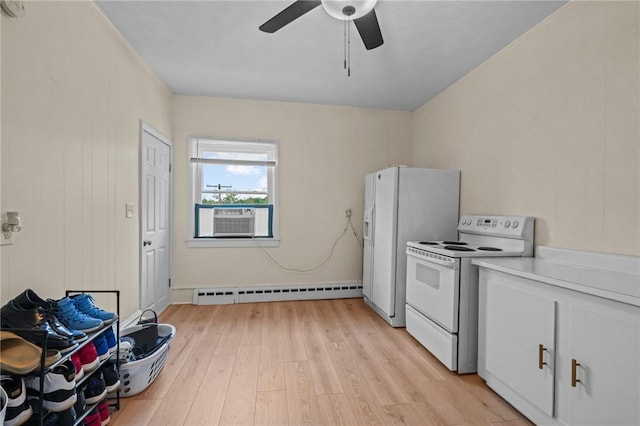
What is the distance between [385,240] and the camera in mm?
3189

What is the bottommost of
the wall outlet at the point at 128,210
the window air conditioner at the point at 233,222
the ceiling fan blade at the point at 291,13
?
the window air conditioner at the point at 233,222

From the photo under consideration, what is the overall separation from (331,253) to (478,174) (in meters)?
2.03

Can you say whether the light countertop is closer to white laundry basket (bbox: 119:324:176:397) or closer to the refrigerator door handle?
the refrigerator door handle

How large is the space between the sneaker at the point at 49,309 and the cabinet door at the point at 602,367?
2335 millimetres

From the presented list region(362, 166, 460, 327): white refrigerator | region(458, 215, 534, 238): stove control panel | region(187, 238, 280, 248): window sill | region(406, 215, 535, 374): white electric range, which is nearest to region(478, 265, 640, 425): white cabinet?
region(406, 215, 535, 374): white electric range

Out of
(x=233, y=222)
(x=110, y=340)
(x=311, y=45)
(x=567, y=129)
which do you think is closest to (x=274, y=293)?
(x=233, y=222)

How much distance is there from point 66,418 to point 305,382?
1.30m

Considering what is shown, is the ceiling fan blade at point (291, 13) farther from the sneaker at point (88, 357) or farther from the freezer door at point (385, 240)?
the sneaker at point (88, 357)

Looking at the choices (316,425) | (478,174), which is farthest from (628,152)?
(316,425)

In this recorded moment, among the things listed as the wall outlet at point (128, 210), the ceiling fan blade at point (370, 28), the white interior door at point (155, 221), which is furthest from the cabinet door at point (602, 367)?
the white interior door at point (155, 221)

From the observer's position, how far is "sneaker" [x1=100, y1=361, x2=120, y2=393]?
1.64 m

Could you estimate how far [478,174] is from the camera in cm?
287

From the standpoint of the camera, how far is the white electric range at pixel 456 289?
7.11ft

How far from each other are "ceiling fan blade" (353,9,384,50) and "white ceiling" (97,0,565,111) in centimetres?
25
